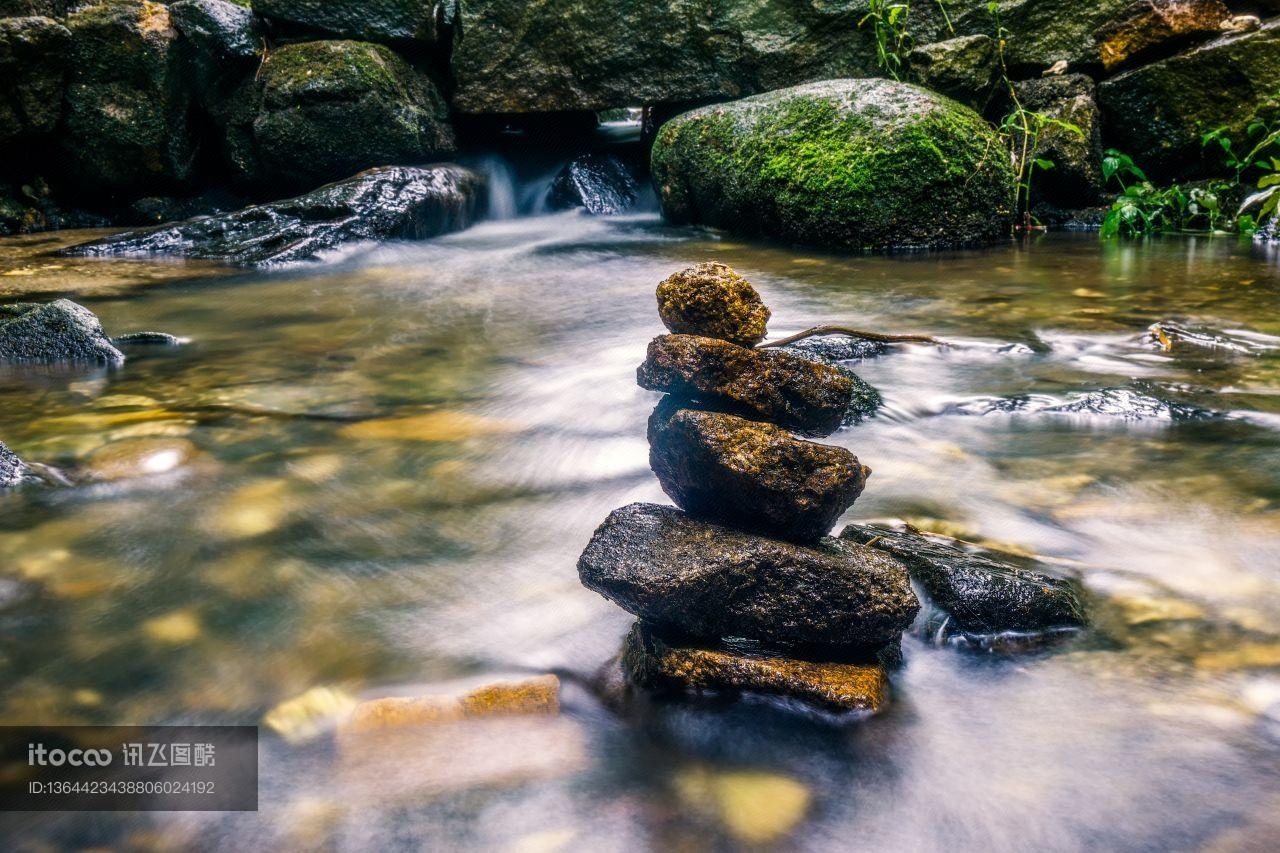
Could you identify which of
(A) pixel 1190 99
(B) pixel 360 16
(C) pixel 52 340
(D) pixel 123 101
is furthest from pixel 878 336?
(D) pixel 123 101

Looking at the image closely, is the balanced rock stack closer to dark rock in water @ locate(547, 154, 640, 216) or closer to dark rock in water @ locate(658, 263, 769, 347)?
dark rock in water @ locate(658, 263, 769, 347)

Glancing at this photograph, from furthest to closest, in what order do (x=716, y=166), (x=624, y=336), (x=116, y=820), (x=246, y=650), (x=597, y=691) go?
1. (x=716, y=166)
2. (x=624, y=336)
3. (x=246, y=650)
4. (x=597, y=691)
5. (x=116, y=820)

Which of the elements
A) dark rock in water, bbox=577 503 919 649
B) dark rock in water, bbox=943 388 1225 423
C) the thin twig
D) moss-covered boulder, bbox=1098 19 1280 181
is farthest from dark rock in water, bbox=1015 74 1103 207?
dark rock in water, bbox=577 503 919 649

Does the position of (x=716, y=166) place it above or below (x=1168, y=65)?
below

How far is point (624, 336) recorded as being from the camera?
5.55 metres

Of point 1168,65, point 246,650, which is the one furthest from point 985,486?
point 1168,65

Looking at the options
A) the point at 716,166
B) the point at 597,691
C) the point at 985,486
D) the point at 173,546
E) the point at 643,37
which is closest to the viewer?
the point at 597,691

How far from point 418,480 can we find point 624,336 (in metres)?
2.51

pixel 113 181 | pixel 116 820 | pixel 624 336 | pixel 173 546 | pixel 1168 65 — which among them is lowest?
pixel 116 820

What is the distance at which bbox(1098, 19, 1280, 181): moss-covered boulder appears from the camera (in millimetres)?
8508

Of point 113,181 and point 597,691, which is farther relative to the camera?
point 113,181

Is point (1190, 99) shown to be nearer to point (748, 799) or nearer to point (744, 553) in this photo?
point (744, 553)

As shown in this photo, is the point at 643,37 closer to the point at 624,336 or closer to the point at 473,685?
the point at 624,336

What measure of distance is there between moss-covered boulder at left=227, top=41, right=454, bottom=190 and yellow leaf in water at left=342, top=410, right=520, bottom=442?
676cm
